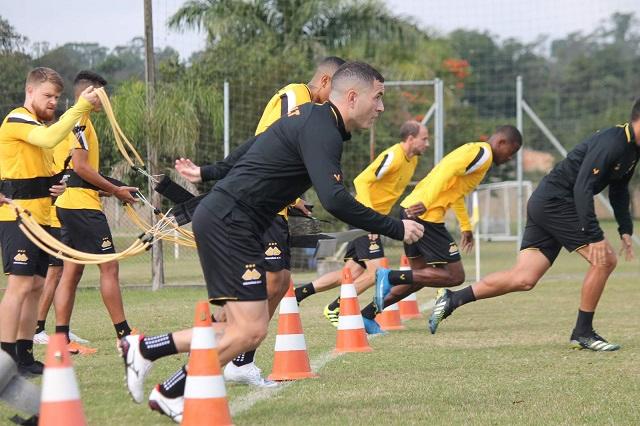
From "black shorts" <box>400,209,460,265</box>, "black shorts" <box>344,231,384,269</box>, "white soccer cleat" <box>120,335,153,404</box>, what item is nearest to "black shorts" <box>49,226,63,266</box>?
"white soccer cleat" <box>120,335,153,404</box>

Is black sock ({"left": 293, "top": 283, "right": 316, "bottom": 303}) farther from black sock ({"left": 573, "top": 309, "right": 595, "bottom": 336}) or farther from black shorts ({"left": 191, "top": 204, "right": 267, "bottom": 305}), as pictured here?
black shorts ({"left": 191, "top": 204, "right": 267, "bottom": 305})

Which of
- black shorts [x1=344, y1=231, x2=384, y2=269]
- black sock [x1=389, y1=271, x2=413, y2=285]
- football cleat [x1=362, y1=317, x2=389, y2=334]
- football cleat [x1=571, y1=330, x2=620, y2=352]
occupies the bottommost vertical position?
football cleat [x1=362, y1=317, x2=389, y2=334]

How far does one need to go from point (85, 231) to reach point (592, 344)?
175 inches

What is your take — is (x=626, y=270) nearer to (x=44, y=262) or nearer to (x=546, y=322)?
(x=546, y=322)

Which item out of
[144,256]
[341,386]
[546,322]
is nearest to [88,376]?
[341,386]

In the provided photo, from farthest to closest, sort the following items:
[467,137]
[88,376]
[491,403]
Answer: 1. [467,137]
2. [88,376]
3. [491,403]

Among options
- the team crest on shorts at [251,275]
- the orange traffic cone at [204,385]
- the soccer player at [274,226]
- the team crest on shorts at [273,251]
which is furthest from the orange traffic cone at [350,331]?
the orange traffic cone at [204,385]

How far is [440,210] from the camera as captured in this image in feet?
34.9

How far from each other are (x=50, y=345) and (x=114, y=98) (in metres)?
12.0

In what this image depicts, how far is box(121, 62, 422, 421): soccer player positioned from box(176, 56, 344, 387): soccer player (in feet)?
3.01

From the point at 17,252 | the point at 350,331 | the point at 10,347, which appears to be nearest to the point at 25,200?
the point at 17,252

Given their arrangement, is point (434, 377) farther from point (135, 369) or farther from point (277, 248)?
point (135, 369)

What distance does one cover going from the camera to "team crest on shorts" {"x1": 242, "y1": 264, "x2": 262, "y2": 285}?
535cm

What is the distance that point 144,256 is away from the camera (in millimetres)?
17750
